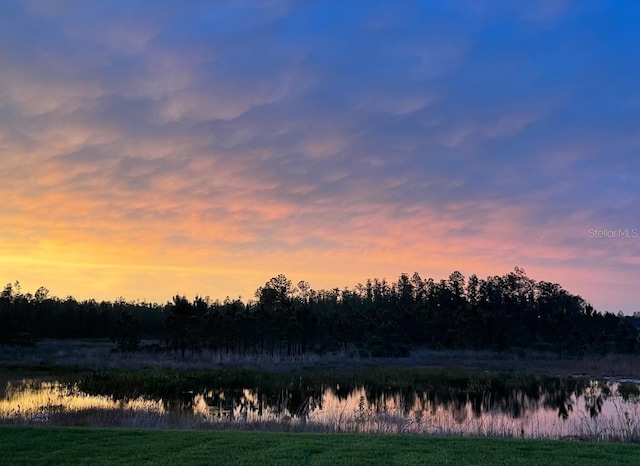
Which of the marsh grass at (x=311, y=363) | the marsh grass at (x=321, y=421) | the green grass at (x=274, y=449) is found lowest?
the marsh grass at (x=311, y=363)

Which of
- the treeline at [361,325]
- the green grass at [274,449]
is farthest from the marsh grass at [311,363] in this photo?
the green grass at [274,449]

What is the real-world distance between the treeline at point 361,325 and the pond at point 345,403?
20462 mm

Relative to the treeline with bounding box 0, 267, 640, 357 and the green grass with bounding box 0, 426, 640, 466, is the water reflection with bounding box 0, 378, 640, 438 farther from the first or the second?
the treeline with bounding box 0, 267, 640, 357

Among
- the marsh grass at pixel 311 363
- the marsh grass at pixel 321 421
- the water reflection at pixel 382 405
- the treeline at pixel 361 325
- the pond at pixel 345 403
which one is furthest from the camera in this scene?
the treeline at pixel 361 325

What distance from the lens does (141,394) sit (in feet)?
89.0

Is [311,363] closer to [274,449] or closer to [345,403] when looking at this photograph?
[345,403]

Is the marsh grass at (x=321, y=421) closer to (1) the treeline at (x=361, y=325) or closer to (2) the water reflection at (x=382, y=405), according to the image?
(2) the water reflection at (x=382, y=405)

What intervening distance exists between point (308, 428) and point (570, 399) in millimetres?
18237

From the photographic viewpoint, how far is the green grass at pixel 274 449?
952cm

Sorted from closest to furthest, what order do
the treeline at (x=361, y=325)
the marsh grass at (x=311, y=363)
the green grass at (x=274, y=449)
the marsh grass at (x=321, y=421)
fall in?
the green grass at (x=274, y=449) → the marsh grass at (x=321, y=421) → the marsh grass at (x=311, y=363) → the treeline at (x=361, y=325)

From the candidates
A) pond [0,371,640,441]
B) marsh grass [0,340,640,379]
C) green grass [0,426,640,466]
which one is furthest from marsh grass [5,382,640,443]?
marsh grass [0,340,640,379]

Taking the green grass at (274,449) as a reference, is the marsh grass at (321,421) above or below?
below

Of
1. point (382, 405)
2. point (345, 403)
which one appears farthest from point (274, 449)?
point (345, 403)

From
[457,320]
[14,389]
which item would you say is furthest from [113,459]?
[457,320]
